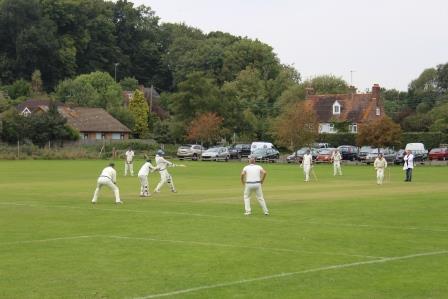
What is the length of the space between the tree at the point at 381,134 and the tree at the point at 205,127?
18372 mm

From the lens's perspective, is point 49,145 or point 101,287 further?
point 49,145

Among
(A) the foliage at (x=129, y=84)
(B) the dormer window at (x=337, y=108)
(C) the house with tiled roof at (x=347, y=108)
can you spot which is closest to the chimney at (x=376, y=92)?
(C) the house with tiled roof at (x=347, y=108)

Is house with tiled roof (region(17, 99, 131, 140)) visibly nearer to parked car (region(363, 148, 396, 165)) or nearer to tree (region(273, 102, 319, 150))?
tree (region(273, 102, 319, 150))

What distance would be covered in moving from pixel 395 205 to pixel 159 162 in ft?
35.8

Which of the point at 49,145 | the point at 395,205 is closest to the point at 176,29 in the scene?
the point at 49,145

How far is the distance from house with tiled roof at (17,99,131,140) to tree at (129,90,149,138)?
786cm

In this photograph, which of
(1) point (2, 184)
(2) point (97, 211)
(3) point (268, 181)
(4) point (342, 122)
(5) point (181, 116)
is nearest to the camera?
(2) point (97, 211)

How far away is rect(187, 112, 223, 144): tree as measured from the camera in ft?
298

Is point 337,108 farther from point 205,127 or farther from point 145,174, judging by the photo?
point 145,174

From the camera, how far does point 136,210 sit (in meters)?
26.8

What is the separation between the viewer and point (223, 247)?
57.7 feet

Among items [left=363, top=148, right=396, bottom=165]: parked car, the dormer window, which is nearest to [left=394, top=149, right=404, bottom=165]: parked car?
[left=363, top=148, right=396, bottom=165]: parked car

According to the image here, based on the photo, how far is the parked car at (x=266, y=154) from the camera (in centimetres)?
7894

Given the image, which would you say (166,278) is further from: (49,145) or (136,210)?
(49,145)
